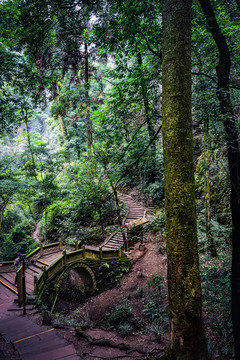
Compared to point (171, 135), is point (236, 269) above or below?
below

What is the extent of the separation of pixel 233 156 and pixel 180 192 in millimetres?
1874

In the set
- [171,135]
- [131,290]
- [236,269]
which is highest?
[171,135]

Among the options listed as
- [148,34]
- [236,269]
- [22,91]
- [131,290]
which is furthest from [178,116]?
[131,290]

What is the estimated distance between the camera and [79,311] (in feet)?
40.9

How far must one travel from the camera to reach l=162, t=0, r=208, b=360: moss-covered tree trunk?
2.25 metres

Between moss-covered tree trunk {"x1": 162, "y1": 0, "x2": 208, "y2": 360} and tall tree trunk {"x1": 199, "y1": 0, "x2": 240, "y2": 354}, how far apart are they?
4.65 ft

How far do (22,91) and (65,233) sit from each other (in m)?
13.8

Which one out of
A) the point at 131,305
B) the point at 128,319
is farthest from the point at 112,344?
the point at 131,305

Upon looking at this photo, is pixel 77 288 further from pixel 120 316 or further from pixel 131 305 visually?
pixel 120 316

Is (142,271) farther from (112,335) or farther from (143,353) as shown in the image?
(143,353)

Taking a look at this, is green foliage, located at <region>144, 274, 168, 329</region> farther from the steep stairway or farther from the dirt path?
the steep stairway

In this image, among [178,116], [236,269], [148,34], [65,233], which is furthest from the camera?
[65,233]

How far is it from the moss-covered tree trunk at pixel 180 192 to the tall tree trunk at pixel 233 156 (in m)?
1.42

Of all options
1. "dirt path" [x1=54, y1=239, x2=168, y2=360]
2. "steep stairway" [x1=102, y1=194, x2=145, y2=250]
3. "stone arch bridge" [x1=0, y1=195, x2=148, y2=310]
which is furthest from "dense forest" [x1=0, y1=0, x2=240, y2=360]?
"steep stairway" [x1=102, y1=194, x2=145, y2=250]
